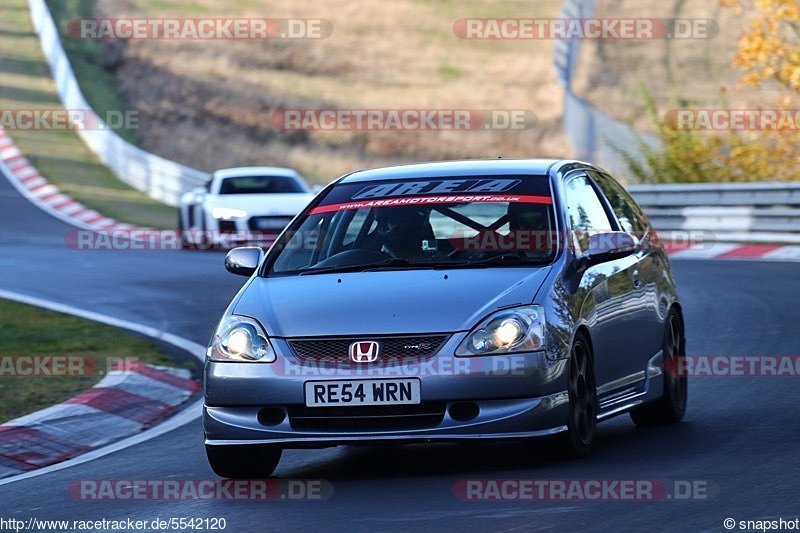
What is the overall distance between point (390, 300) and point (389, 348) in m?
0.29

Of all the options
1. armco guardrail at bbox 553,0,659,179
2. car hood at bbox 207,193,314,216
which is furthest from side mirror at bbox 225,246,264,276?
armco guardrail at bbox 553,0,659,179

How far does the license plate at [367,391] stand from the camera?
297 inches

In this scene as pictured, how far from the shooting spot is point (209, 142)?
40.8m

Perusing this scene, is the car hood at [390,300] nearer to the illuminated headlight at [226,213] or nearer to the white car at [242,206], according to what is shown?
the white car at [242,206]

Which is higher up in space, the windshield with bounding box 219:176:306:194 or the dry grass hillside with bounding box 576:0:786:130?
the windshield with bounding box 219:176:306:194

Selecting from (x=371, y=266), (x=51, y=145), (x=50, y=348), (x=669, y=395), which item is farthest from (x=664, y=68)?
(x=371, y=266)

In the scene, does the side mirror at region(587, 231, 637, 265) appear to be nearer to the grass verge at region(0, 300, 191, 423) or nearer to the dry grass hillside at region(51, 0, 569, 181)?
the grass verge at region(0, 300, 191, 423)

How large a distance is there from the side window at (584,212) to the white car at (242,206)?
14584 millimetres

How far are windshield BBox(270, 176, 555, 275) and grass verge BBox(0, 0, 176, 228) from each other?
20734 millimetres

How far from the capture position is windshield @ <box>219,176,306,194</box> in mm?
25312

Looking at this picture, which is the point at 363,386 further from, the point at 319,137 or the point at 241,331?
the point at 319,137

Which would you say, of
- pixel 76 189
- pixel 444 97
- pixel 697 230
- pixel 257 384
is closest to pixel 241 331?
pixel 257 384

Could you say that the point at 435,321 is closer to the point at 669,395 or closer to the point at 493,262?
the point at 493,262

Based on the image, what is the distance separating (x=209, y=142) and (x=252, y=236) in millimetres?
17253
